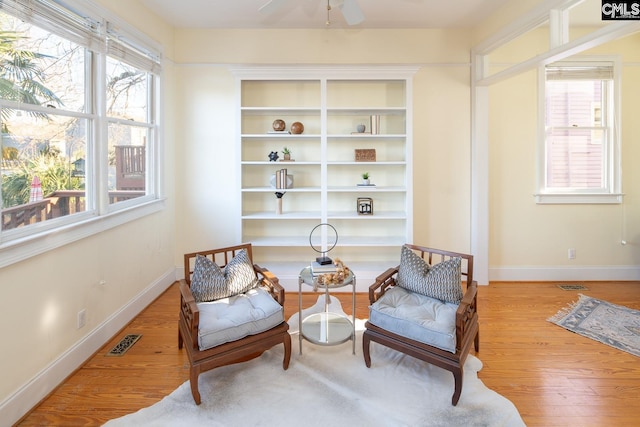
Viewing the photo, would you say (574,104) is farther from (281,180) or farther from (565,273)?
(281,180)

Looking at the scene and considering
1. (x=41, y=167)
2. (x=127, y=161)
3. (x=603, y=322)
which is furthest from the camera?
(x=127, y=161)

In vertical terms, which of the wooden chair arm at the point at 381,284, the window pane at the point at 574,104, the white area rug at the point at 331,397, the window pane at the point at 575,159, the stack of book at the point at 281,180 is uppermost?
the window pane at the point at 574,104

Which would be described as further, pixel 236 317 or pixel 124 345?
pixel 124 345

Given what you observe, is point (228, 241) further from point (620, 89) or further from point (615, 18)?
point (620, 89)

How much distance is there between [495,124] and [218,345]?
391 cm

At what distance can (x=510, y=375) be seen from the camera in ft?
8.22

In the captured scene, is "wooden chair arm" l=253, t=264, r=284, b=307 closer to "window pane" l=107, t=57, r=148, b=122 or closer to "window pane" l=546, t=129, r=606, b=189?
"window pane" l=107, t=57, r=148, b=122

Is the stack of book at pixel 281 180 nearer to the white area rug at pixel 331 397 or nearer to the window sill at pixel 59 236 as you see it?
the window sill at pixel 59 236

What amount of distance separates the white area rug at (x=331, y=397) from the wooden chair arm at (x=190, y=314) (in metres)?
0.36

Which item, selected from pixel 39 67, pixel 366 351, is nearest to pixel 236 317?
pixel 366 351

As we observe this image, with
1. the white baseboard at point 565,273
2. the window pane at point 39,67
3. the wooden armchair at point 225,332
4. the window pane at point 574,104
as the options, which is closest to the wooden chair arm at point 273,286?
the wooden armchair at point 225,332

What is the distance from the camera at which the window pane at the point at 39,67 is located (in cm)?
206

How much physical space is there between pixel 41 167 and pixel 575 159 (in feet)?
17.3

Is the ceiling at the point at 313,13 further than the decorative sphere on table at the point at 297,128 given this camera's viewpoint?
No
